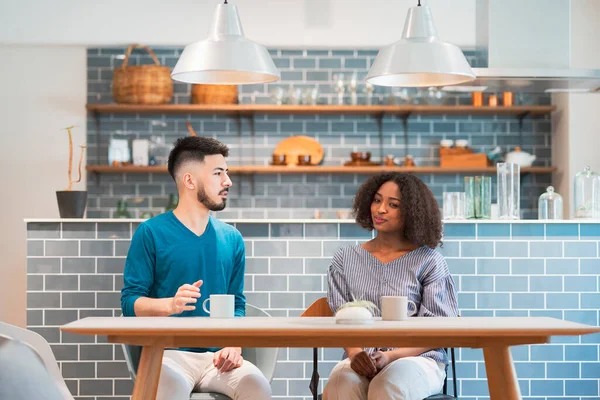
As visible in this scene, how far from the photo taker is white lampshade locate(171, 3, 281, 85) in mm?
2818

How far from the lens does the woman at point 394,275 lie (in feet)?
9.27

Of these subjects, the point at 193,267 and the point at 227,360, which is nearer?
the point at 227,360

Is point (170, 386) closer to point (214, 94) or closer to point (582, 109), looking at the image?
point (214, 94)

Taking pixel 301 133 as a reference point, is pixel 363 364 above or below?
below

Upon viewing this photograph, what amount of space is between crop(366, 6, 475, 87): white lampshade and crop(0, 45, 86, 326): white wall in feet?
13.2

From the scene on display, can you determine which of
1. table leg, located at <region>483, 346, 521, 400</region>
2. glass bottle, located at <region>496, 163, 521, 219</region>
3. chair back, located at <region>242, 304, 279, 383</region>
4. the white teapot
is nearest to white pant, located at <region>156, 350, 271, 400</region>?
chair back, located at <region>242, 304, 279, 383</region>

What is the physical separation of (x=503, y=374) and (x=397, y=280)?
2.16 ft

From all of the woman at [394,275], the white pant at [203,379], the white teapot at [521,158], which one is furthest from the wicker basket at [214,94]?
the white pant at [203,379]

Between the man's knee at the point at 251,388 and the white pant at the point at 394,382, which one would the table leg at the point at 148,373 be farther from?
the white pant at the point at 394,382

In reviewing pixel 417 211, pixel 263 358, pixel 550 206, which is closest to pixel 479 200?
pixel 550 206

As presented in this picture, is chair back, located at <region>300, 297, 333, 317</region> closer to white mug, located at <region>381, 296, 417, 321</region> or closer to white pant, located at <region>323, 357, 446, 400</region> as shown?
white pant, located at <region>323, 357, 446, 400</region>

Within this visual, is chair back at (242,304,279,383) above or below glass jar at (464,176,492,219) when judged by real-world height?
below

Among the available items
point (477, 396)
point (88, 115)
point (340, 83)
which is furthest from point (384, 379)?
point (88, 115)

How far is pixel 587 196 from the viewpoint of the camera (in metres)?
4.54
